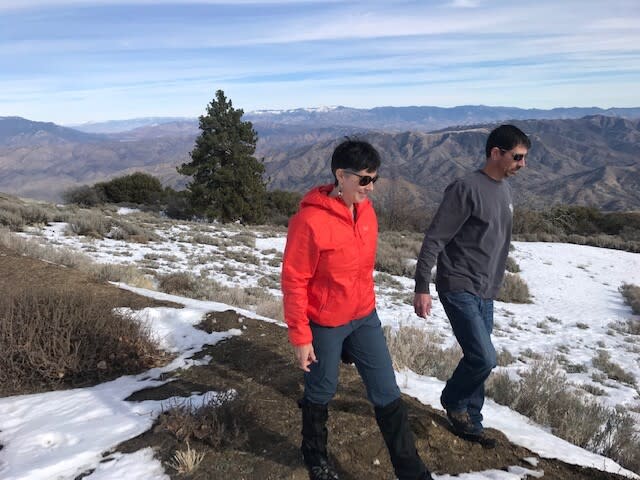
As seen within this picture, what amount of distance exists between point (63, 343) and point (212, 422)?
5.15ft

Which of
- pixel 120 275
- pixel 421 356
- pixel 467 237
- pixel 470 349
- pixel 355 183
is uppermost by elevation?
pixel 355 183

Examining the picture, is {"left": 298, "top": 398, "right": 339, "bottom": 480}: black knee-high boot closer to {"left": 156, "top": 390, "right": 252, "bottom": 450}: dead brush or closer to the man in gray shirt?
{"left": 156, "top": 390, "right": 252, "bottom": 450}: dead brush

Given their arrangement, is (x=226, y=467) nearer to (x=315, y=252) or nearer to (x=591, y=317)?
(x=315, y=252)

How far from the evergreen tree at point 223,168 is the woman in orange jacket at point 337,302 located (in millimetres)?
24107

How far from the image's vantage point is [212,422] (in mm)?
2682

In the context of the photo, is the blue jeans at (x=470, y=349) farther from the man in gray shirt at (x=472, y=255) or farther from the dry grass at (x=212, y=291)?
the dry grass at (x=212, y=291)

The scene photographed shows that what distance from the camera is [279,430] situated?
9.24ft

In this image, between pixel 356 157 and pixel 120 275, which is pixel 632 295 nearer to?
pixel 120 275

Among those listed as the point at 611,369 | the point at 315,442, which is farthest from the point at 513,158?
the point at 611,369

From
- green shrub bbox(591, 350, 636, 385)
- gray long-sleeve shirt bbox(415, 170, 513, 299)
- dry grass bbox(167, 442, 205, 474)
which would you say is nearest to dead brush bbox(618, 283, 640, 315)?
green shrub bbox(591, 350, 636, 385)

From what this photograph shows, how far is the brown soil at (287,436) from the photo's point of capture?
8.22 ft

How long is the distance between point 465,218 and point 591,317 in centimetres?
826

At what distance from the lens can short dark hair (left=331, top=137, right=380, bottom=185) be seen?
213 cm

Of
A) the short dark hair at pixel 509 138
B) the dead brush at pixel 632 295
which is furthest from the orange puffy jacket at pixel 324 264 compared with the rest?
the dead brush at pixel 632 295
